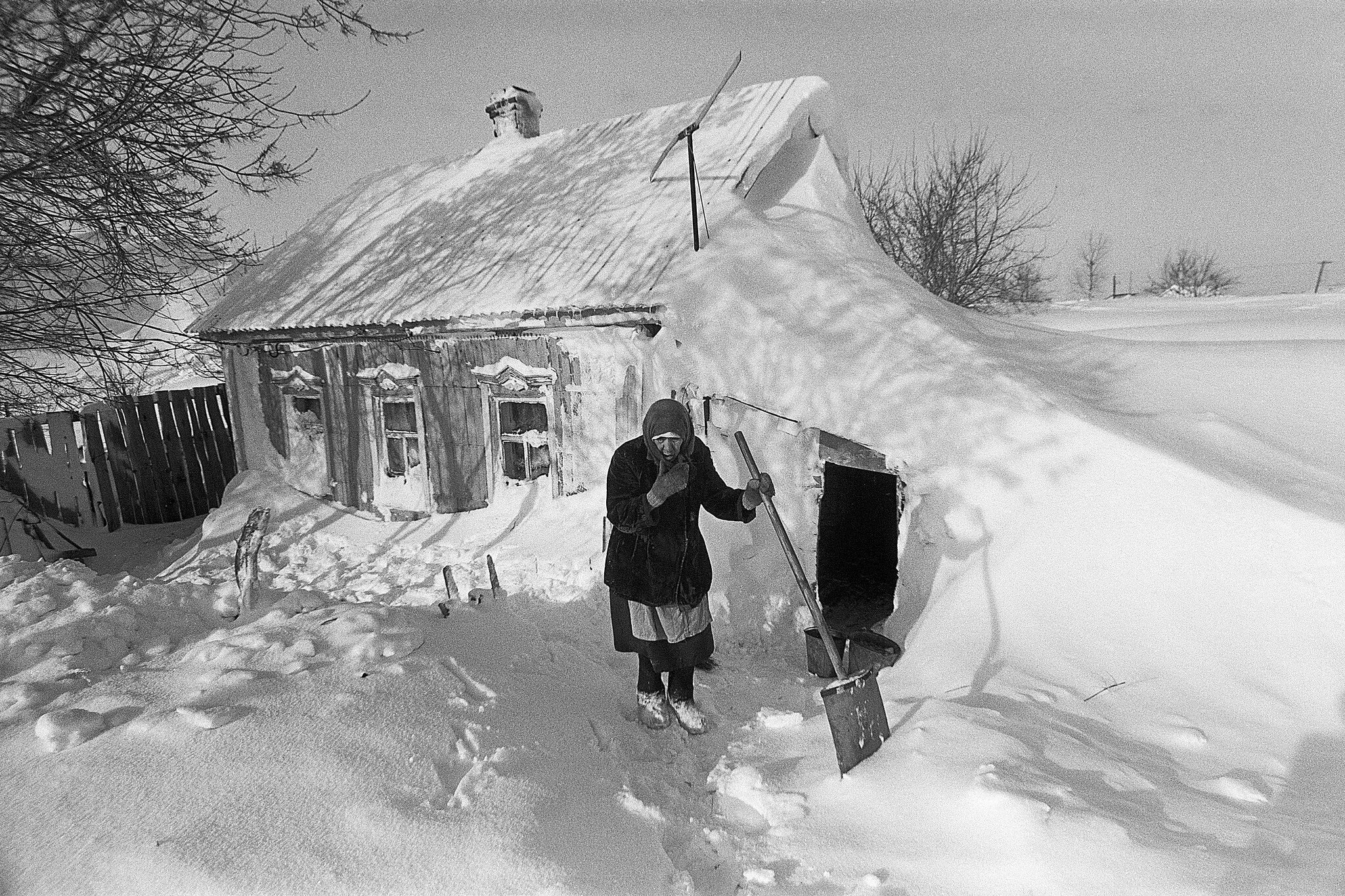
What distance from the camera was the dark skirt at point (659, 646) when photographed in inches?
138

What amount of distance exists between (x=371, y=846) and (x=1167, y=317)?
15.7 m

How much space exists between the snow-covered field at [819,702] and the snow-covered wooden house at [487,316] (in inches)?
45.8

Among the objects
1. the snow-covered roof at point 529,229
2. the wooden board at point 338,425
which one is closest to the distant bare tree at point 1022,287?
the snow-covered roof at point 529,229

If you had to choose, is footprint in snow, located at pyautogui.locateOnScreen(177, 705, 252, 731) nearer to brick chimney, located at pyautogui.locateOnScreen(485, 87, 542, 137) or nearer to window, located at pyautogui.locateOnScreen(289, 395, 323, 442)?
window, located at pyautogui.locateOnScreen(289, 395, 323, 442)

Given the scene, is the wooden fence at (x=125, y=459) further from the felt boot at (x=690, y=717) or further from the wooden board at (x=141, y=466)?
the felt boot at (x=690, y=717)

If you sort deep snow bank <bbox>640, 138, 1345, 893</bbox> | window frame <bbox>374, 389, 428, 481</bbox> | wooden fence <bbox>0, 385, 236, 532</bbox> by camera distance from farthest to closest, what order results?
wooden fence <bbox>0, 385, 236, 532</bbox> < window frame <bbox>374, 389, 428, 481</bbox> < deep snow bank <bbox>640, 138, 1345, 893</bbox>

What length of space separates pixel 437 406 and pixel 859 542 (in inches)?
210

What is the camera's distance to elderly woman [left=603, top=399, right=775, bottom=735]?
3.33m

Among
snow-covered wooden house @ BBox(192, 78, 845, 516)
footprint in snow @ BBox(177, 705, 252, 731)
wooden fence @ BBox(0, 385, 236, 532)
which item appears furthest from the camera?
wooden fence @ BBox(0, 385, 236, 532)

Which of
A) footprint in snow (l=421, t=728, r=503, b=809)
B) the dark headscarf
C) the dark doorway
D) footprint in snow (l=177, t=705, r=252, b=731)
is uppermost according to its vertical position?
the dark headscarf

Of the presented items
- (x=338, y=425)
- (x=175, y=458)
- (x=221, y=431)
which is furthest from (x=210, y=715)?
(x=221, y=431)

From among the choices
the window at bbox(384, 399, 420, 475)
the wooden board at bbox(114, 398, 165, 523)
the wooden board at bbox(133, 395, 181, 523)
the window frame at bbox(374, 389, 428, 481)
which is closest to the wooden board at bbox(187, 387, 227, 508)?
the wooden board at bbox(133, 395, 181, 523)

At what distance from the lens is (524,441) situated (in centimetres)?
754

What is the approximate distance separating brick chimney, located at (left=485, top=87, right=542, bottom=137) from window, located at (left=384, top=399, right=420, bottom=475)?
5.98 meters
